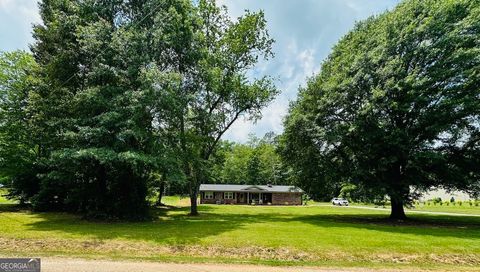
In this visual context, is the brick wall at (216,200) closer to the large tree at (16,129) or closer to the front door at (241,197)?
the front door at (241,197)

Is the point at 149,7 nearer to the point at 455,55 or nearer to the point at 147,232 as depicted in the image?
the point at 147,232

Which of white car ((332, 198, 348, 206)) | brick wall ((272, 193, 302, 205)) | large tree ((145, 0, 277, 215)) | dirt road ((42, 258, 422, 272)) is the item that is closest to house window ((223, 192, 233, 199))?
brick wall ((272, 193, 302, 205))

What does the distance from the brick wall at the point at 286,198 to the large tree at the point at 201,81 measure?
3110 centimetres

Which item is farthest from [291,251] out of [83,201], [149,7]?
[149,7]

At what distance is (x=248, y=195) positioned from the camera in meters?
58.7

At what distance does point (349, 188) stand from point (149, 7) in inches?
730

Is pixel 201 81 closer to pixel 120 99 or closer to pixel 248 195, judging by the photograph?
pixel 120 99

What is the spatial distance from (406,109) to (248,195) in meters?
39.9

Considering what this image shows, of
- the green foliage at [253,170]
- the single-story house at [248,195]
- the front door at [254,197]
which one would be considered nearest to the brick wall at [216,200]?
the single-story house at [248,195]

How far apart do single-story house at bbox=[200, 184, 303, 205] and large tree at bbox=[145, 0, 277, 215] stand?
29.1m

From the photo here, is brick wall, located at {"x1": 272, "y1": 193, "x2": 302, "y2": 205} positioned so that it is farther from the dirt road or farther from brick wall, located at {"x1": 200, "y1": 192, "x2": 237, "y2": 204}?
the dirt road

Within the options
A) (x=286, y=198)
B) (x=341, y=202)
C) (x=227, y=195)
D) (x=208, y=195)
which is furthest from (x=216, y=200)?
(x=341, y=202)

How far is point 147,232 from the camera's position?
52.5 feet

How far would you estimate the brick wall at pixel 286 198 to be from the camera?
5828 cm
